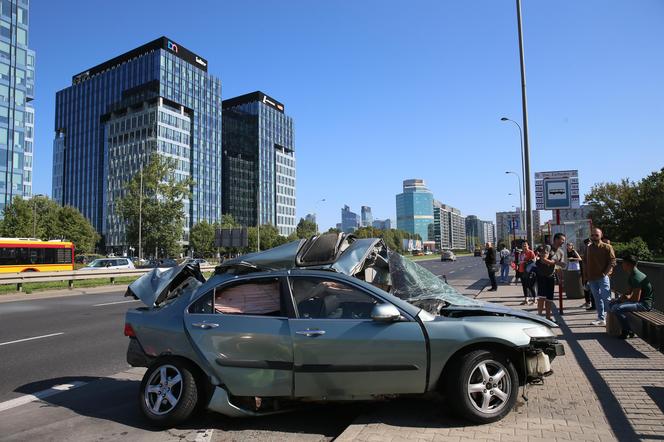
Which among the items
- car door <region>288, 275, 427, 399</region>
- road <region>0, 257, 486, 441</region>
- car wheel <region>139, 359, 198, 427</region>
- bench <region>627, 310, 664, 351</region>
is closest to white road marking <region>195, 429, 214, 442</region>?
road <region>0, 257, 486, 441</region>

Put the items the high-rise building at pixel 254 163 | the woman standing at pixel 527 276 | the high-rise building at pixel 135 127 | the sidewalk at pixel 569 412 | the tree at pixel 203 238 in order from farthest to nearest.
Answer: the high-rise building at pixel 254 163 < the high-rise building at pixel 135 127 < the tree at pixel 203 238 < the woman standing at pixel 527 276 < the sidewalk at pixel 569 412

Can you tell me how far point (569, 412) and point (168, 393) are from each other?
3.78 meters

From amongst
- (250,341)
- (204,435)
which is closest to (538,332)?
(250,341)

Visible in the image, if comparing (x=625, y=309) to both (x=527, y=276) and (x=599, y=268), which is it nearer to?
(x=599, y=268)

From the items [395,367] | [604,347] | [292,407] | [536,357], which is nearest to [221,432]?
[292,407]

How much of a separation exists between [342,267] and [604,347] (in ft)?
→ 15.2

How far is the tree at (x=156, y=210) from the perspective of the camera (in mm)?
50875

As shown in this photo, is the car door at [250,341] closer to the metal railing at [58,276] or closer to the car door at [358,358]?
the car door at [358,358]

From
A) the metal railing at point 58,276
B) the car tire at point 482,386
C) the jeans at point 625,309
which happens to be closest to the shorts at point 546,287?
the jeans at point 625,309

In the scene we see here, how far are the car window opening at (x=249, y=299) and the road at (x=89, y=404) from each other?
108 centimetres

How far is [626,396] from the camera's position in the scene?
4.84m

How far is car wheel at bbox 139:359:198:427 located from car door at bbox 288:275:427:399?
103cm

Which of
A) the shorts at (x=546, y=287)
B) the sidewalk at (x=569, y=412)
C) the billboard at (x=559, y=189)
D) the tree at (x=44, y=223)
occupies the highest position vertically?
the tree at (x=44, y=223)

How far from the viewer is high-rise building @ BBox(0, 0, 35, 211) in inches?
2516
